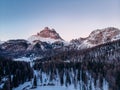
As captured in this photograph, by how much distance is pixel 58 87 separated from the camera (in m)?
197

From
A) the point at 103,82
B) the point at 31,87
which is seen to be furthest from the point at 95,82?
the point at 31,87

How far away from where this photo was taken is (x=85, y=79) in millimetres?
188625

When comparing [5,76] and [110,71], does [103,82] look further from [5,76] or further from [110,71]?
[5,76]

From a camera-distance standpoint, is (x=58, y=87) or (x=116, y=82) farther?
(x=58, y=87)

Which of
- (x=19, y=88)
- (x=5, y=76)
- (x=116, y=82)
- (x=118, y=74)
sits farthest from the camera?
(x=5, y=76)

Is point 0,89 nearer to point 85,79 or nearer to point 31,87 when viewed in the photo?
point 31,87

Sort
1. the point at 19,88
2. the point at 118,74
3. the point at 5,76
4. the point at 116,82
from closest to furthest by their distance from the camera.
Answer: the point at 116,82 < the point at 118,74 < the point at 19,88 < the point at 5,76

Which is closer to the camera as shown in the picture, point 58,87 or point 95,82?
point 95,82

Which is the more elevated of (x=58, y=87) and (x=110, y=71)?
(x=110, y=71)

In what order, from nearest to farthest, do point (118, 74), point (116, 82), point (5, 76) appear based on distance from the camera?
point (116, 82), point (118, 74), point (5, 76)

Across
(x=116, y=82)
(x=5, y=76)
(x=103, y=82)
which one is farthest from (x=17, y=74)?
(x=116, y=82)

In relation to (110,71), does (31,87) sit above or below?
below

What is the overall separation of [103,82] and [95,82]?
6.05 m

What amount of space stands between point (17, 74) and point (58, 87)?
1372 inches
